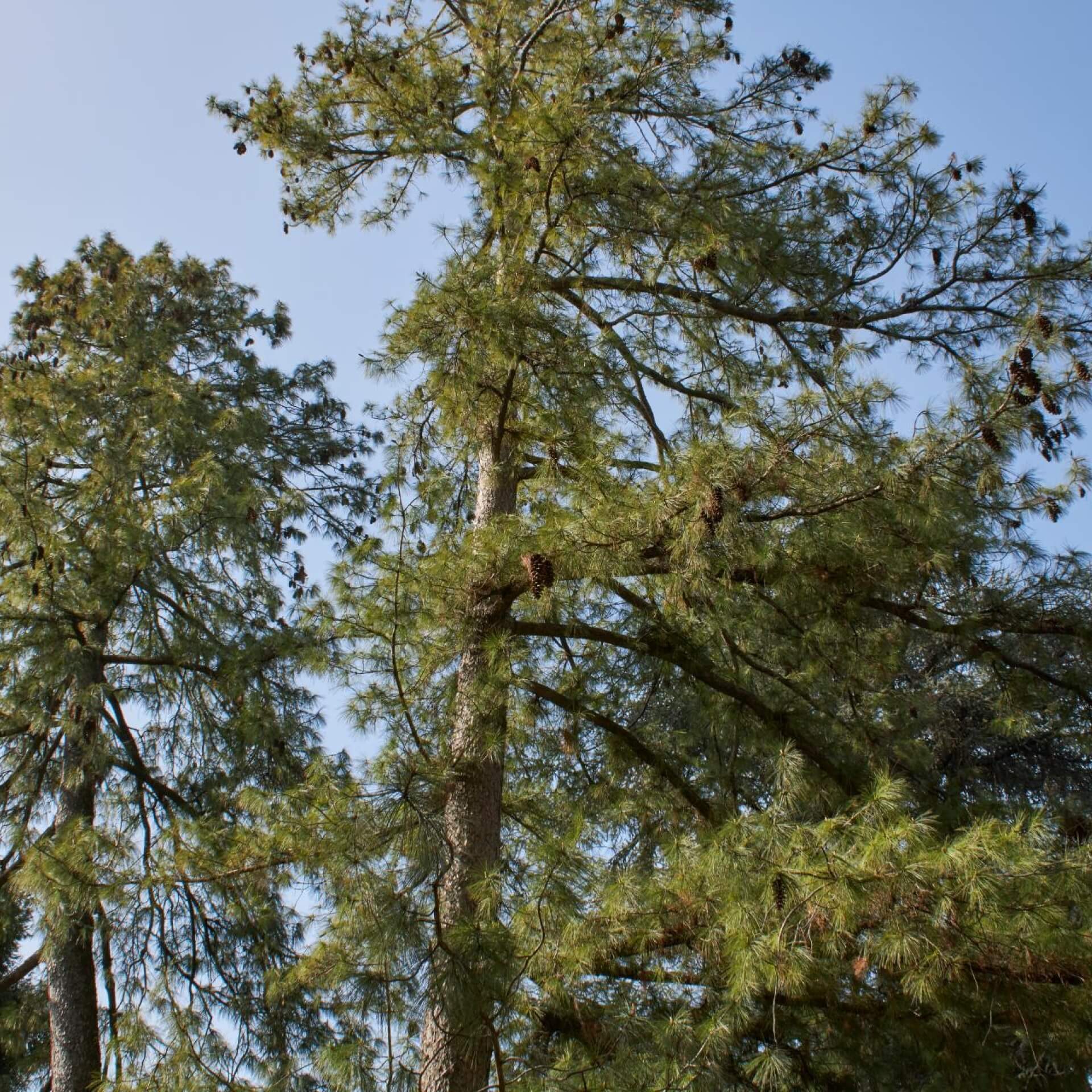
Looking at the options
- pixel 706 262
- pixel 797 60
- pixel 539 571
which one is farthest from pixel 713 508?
pixel 797 60

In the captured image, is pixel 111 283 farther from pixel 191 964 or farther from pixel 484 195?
pixel 191 964

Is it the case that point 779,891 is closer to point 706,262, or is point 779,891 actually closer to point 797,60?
point 706,262

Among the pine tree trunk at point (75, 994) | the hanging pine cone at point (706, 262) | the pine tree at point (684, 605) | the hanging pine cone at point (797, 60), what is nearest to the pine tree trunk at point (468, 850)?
the pine tree at point (684, 605)

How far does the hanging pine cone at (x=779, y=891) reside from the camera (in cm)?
338

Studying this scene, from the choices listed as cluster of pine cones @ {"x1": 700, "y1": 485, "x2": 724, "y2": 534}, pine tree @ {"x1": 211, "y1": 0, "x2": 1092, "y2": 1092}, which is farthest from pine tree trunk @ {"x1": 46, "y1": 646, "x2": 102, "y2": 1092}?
cluster of pine cones @ {"x1": 700, "y1": 485, "x2": 724, "y2": 534}

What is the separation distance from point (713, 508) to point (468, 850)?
200cm

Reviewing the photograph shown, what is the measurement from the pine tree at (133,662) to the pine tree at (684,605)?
4.43 ft

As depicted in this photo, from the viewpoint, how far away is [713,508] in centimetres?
384

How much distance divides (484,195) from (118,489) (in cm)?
355

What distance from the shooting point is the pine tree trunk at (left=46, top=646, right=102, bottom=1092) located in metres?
6.68

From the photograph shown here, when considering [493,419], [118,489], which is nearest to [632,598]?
[493,419]

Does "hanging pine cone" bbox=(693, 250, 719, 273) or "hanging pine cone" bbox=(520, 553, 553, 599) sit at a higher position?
"hanging pine cone" bbox=(693, 250, 719, 273)

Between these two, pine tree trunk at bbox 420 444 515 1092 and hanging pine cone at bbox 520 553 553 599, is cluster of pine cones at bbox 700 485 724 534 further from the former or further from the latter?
pine tree trunk at bbox 420 444 515 1092

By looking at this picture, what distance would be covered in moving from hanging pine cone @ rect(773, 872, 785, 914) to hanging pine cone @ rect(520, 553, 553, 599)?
1.45 m
